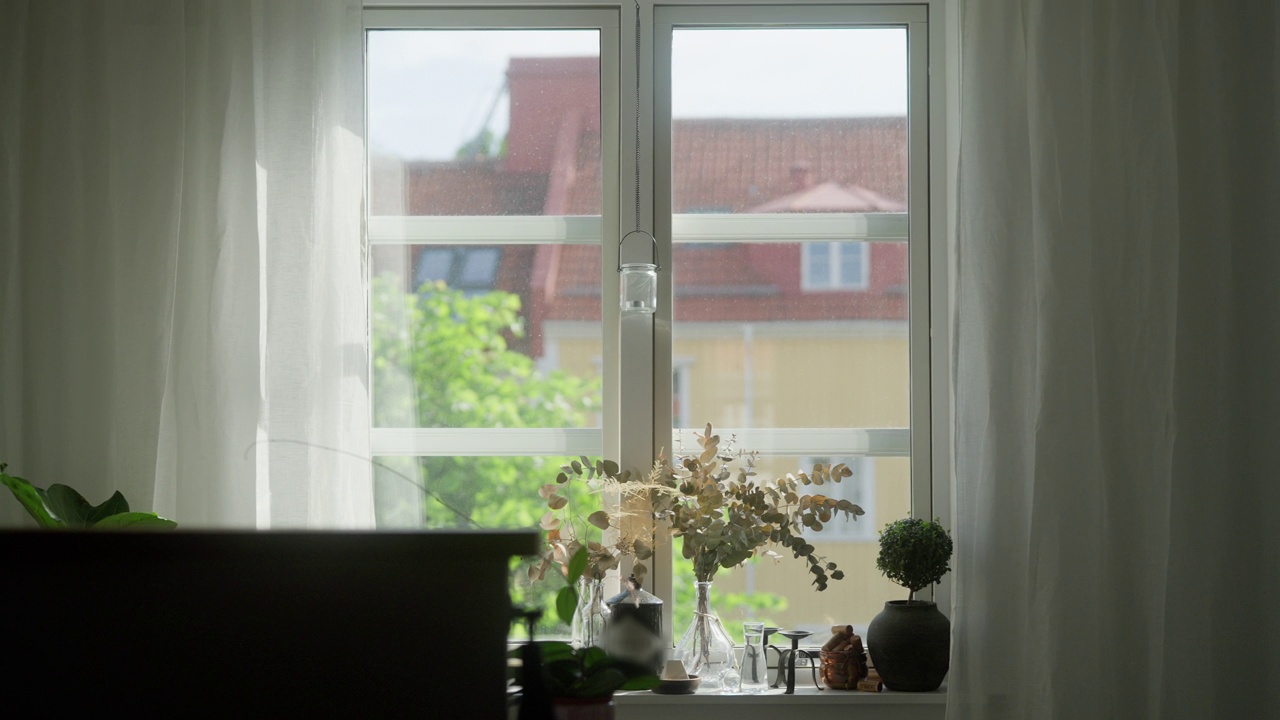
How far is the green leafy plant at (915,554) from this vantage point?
2.20 metres

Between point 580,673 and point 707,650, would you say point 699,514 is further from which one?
point 580,673

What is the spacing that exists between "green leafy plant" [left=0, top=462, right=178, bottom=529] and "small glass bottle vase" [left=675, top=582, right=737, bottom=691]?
1010 millimetres

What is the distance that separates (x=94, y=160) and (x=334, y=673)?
5.99 ft

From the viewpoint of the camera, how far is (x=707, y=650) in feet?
Result: 7.31

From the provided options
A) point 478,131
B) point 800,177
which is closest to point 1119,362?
point 800,177

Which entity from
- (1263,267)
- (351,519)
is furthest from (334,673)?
(1263,267)

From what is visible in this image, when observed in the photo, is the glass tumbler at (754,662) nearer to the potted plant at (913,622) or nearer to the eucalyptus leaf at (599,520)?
the potted plant at (913,622)

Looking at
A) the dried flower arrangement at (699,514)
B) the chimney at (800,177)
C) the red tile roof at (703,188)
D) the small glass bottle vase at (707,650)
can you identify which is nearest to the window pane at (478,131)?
the red tile roof at (703,188)

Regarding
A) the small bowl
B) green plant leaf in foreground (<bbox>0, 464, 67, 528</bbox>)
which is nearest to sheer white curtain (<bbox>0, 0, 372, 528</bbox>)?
green plant leaf in foreground (<bbox>0, 464, 67, 528</bbox>)

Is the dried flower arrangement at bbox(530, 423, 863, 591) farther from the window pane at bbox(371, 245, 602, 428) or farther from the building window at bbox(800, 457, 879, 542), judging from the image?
the window pane at bbox(371, 245, 602, 428)

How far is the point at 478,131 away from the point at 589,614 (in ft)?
3.67

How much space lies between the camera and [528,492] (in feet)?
8.11

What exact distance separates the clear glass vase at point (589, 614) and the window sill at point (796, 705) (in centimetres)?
15

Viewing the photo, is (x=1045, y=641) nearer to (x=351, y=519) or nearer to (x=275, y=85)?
(x=351, y=519)
